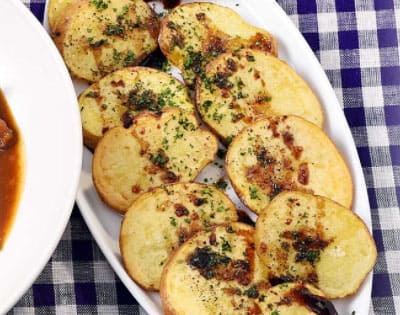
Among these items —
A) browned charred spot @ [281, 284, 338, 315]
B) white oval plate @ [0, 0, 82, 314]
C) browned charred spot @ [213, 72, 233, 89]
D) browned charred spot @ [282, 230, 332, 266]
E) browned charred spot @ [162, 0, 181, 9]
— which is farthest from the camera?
browned charred spot @ [162, 0, 181, 9]

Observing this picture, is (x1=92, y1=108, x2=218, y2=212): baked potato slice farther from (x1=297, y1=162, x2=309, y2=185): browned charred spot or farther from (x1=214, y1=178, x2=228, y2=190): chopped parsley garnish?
(x1=297, y1=162, x2=309, y2=185): browned charred spot

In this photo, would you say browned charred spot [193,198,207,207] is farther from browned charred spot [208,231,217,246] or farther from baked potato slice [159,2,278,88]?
baked potato slice [159,2,278,88]

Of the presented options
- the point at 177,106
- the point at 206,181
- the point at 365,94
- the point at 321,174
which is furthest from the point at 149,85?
the point at 365,94

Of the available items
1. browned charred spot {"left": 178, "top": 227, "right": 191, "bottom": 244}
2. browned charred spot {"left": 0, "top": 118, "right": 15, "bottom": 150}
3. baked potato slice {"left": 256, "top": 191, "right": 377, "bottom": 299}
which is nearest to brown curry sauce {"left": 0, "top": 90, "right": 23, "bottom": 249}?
browned charred spot {"left": 0, "top": 118, "right": 15, "bottom": 150}

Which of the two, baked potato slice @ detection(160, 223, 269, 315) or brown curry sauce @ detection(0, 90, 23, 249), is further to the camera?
baked potato slice @ detection(160, 223, 269, 315)

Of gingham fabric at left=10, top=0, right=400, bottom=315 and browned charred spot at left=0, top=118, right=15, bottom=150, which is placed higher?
browned charred spot at left=0, top=118, right=15, bottom=150

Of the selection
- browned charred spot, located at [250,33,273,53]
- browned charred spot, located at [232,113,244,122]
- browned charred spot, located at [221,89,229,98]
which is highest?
browned charred spot, located at [250,33,273,53]

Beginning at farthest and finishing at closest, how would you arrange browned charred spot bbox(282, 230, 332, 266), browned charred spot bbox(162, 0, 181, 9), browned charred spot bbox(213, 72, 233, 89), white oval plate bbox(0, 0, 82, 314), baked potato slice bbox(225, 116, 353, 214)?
browned charred spot bbox(162, 0, 181, 9) < browned charred spot bbox(213, 72, 233, 89) < baked potato slice bbox(225, 116, 353, 214) < browned charred spot bbox(282, 230, 332, 266) < white oval plate bbox(0, 0, 82, 314)

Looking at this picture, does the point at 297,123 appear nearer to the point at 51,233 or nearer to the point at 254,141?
the point at 254,141
